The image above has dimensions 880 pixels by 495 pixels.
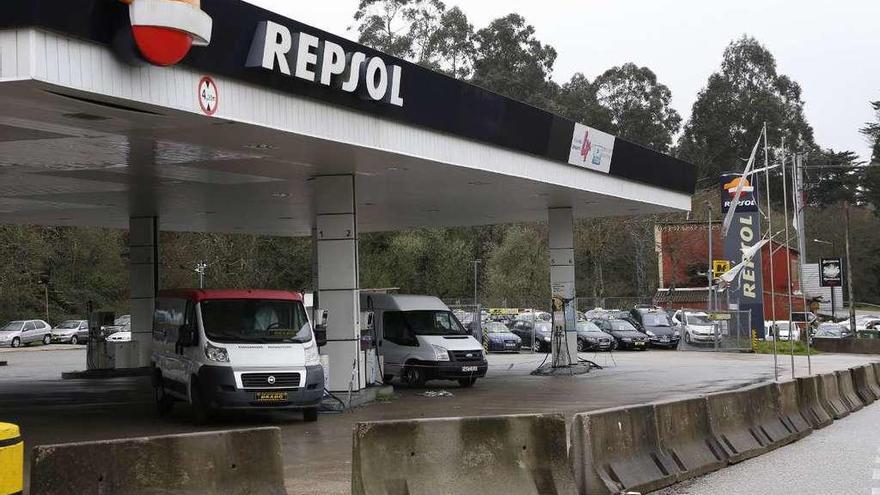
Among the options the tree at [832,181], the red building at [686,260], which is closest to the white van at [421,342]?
the red building at [686,260]

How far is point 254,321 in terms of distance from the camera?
18.2 m

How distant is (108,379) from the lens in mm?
30438

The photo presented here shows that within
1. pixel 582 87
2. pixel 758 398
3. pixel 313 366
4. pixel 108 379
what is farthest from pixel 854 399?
pixel 582 87

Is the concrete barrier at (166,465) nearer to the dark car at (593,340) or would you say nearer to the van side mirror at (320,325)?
the van side mirror at (320,325)

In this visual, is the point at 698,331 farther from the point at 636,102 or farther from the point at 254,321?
the point at 636,102

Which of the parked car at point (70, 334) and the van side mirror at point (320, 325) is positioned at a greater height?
the van side mirror at point (320, 325)

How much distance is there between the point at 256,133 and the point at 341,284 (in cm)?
577

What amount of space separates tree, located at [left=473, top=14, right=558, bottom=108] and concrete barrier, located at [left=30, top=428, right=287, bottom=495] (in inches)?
3052

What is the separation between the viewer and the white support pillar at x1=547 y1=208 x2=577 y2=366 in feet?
97.0

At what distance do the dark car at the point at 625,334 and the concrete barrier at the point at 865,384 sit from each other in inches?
822

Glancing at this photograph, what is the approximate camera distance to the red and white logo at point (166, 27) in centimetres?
1217

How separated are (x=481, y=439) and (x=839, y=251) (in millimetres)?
94696

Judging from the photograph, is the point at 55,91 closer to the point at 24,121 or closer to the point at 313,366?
the point at 24,121

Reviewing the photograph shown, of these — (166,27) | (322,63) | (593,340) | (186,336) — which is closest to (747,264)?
(593,340)
